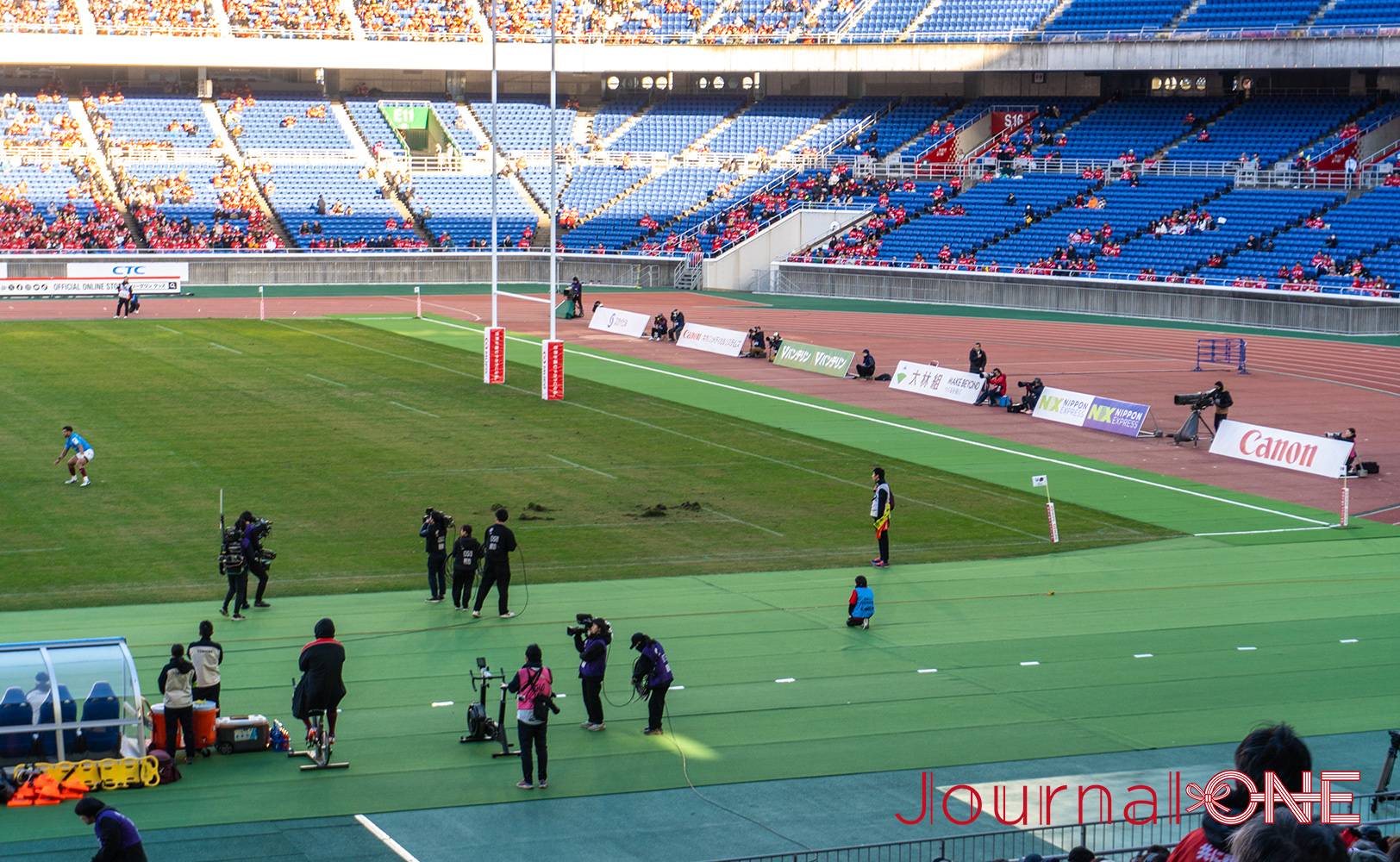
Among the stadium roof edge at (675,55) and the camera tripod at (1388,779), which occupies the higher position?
the stadium roof edge at (675,55)

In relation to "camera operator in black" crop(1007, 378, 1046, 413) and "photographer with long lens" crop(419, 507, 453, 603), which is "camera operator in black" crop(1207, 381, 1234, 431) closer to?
"camera operator in black" crop(1007, 378, 1046, 413)

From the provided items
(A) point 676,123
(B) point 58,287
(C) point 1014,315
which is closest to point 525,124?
(A) point 676,123

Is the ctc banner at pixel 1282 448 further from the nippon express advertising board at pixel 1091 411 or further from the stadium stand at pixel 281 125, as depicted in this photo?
the stadium stand at pixel 281 125

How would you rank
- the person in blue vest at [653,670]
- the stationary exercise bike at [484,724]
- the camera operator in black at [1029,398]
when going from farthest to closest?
the camera operator in black at [1029,398], the person in blue vest at [653,670], the stationary exercise bike at [484,724]

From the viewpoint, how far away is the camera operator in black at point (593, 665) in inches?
634

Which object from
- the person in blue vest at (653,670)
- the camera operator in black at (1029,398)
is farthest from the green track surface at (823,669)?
the camera operator in black at (1029,398)

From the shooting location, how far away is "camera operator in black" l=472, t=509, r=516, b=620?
804 inches

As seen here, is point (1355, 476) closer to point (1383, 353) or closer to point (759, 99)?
point (1383, 353)

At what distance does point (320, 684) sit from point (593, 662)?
9.52 ft

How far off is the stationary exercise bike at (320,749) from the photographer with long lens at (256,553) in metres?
5.70

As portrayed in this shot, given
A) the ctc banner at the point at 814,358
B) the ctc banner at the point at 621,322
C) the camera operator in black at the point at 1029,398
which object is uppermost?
the ctc banner at the point at 621,322

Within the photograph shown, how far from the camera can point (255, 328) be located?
56.9 meters

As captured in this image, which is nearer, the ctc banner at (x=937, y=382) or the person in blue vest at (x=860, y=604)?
the person in blue vest at (x=860, y=604)

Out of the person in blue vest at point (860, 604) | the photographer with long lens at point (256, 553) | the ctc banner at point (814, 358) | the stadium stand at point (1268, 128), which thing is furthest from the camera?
the stadium stand at point (1268, 128)
